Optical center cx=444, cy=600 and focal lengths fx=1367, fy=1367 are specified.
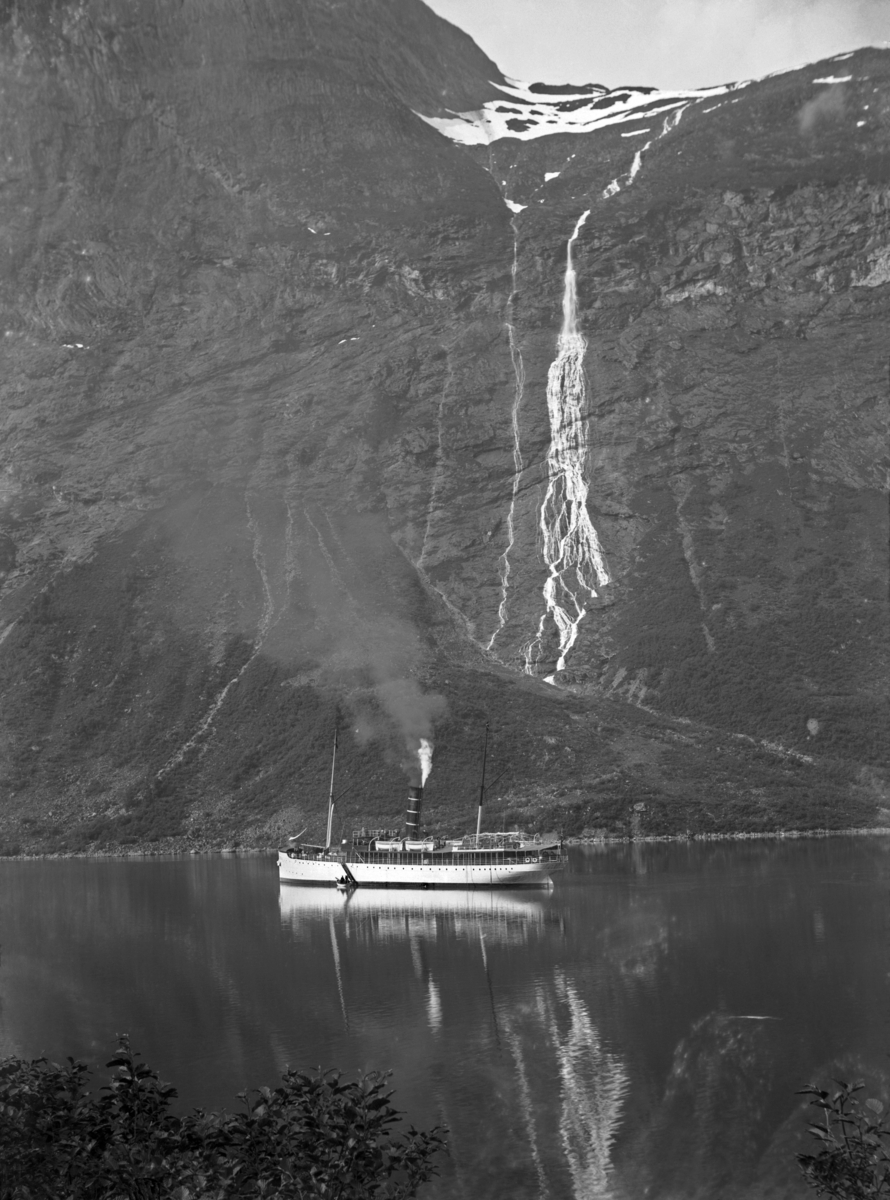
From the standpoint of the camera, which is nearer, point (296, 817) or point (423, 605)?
point (296, 817)

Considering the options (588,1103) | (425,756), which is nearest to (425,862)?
(425,756)

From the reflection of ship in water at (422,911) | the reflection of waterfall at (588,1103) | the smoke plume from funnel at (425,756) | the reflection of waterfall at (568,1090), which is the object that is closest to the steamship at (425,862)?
the reflection of ship in water at (422,911)

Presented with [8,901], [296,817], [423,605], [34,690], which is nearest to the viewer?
[8,901]

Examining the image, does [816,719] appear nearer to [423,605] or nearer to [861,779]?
[861,779]

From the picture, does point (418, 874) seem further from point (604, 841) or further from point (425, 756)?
point (425, 756)

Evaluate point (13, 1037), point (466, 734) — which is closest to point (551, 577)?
point (466, 734)

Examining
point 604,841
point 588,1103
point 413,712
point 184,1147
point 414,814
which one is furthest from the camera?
point 413,712

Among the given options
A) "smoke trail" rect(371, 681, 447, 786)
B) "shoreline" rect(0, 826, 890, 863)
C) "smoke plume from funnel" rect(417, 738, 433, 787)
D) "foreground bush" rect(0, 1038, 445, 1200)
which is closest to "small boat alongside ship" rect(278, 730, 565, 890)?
"shoreline" rect(0, 826, 890, 863)

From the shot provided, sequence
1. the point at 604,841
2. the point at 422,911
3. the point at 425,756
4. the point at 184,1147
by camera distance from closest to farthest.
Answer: the point at 184,1147, the point at 422,911, the point at 604,841, the point at 425,756
